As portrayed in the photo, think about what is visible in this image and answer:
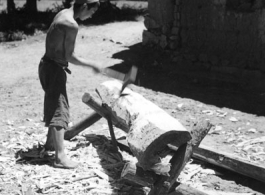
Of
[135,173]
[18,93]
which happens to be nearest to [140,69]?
[18,93]

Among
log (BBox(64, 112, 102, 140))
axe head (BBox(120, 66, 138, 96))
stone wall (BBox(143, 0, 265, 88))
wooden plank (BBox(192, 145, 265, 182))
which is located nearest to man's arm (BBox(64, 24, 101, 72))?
axe head (BBox(120, 66, 138, 96))

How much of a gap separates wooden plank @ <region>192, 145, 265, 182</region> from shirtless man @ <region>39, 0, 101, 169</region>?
1.43m

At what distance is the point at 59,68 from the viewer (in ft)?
16.5

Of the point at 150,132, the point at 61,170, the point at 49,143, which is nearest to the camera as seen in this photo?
the point at 150,132

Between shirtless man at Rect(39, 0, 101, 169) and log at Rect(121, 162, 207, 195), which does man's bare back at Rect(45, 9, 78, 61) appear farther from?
log at Rect(121, 162, 207, 195)

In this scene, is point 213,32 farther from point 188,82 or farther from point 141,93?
point 141,93

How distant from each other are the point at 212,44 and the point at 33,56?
14.3 ft

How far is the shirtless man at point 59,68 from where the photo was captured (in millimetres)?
4860

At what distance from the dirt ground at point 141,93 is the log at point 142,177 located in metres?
0.50

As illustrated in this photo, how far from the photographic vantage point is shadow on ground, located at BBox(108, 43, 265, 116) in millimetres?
7570

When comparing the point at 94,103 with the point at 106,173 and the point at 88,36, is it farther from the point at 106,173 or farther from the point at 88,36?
the point at 88,36

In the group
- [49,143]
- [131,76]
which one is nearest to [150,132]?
[131,76]

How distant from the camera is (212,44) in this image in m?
9.16

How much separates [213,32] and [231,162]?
4709mm
